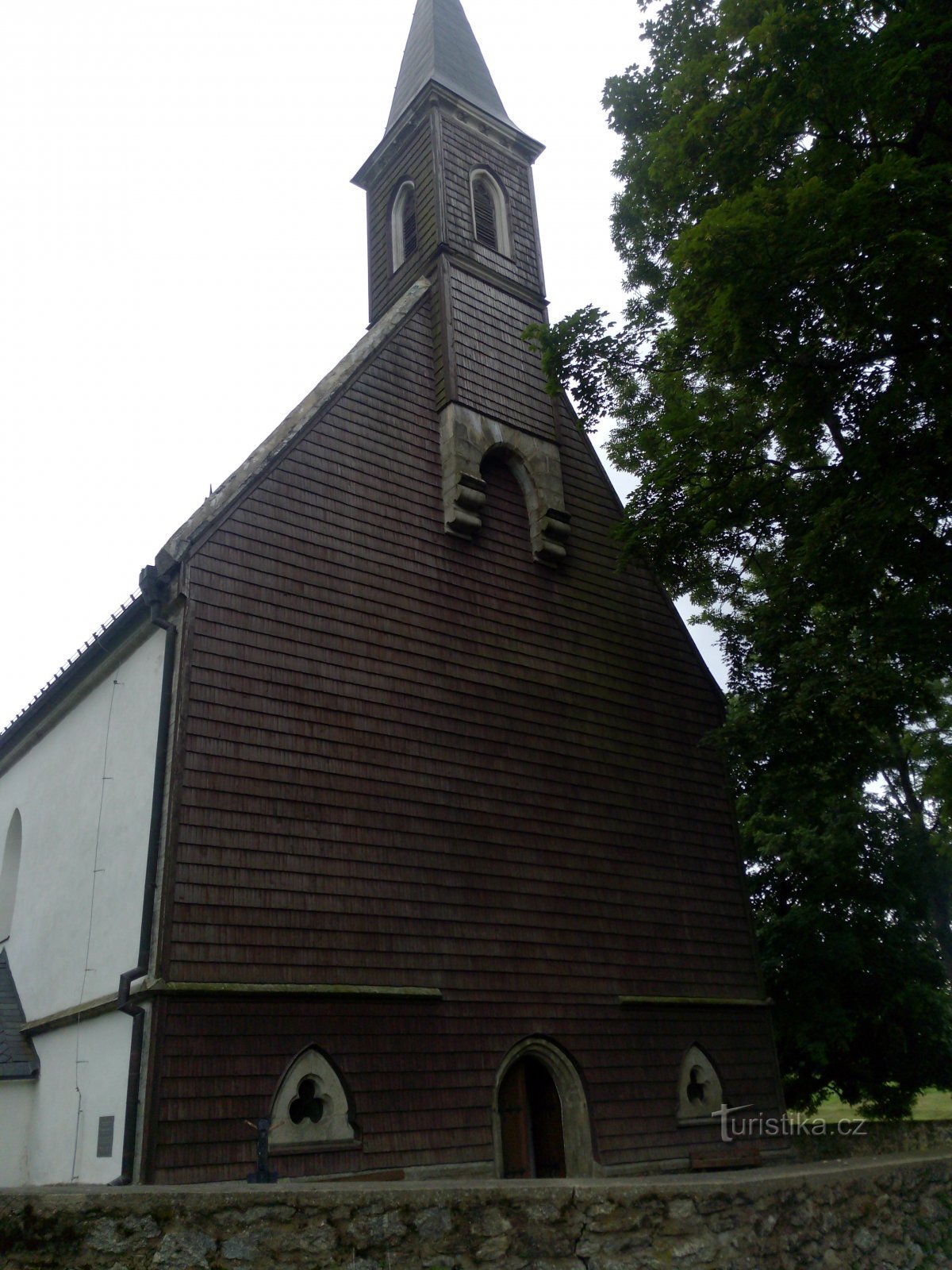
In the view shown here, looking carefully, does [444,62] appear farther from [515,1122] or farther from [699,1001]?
[515,1122]

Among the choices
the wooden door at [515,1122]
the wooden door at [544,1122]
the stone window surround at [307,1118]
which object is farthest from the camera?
the wooden door at [544,1122]

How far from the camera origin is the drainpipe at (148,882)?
10.2m

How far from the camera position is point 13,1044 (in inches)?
543

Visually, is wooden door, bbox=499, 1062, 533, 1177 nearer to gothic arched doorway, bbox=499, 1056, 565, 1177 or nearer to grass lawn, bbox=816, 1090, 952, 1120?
gothic arched doorway, bbox=499, 1056, 565, 1177

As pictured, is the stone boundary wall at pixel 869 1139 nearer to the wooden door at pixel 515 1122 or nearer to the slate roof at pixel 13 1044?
the wooden door at pixel 515 1122

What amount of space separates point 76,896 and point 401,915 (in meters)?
4.43

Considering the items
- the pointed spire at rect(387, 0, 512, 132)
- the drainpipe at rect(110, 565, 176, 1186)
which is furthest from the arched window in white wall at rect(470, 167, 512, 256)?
the drainpipe at rect(110, 565, 176, 1186)

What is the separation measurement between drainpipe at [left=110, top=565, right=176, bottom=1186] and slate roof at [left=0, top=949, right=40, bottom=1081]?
330 centimetres

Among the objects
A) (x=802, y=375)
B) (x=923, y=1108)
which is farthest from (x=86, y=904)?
(x=923, y=1108)

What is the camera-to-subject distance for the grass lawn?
26312mm

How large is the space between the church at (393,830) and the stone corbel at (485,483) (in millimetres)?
63

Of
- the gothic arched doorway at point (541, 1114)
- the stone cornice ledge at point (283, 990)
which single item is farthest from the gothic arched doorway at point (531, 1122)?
the stone cornice ledge at point (283, 990)

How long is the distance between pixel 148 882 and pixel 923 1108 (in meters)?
35.9

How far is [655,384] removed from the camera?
16484mm
